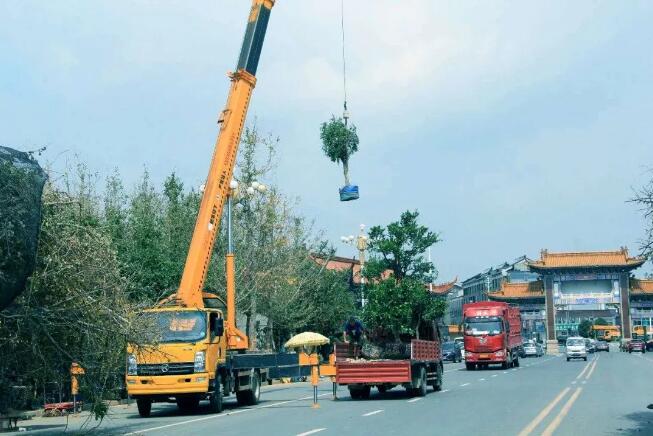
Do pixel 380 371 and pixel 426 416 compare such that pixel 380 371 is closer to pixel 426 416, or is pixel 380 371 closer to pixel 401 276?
pixel 426 416

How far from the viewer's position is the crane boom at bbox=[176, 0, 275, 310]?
2253 cm

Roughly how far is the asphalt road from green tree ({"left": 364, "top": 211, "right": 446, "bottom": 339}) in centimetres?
477

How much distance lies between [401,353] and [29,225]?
1645 centimetres

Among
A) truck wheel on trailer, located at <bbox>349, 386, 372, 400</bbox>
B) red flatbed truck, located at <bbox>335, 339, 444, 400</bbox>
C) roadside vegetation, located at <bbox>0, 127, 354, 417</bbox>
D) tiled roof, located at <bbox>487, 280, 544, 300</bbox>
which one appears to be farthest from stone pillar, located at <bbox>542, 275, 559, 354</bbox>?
truck wheel on trailer, located at <bbox>349, 386, 372, 400</bbox>

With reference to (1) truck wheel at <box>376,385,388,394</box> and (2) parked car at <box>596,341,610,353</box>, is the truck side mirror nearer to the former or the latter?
(1) truck wheel at <box>376,385,388,394</box>

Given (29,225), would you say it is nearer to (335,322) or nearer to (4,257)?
(4,257)

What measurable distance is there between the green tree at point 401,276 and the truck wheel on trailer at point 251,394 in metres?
6.99

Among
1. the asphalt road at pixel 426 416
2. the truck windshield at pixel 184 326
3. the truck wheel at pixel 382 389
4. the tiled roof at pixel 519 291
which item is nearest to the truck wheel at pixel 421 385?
the asphalt road at pixel 426 416

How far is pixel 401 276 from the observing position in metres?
38.5

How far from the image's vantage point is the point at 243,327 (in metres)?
54.5

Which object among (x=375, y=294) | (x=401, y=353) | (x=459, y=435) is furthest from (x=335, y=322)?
(x=459, y=435)

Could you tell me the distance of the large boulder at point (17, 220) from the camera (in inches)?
466

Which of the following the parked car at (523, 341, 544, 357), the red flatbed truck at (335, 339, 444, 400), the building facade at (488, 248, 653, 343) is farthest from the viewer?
the building facade at (488, 248, 653, 343)

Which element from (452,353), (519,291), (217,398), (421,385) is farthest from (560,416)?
(519,291)
